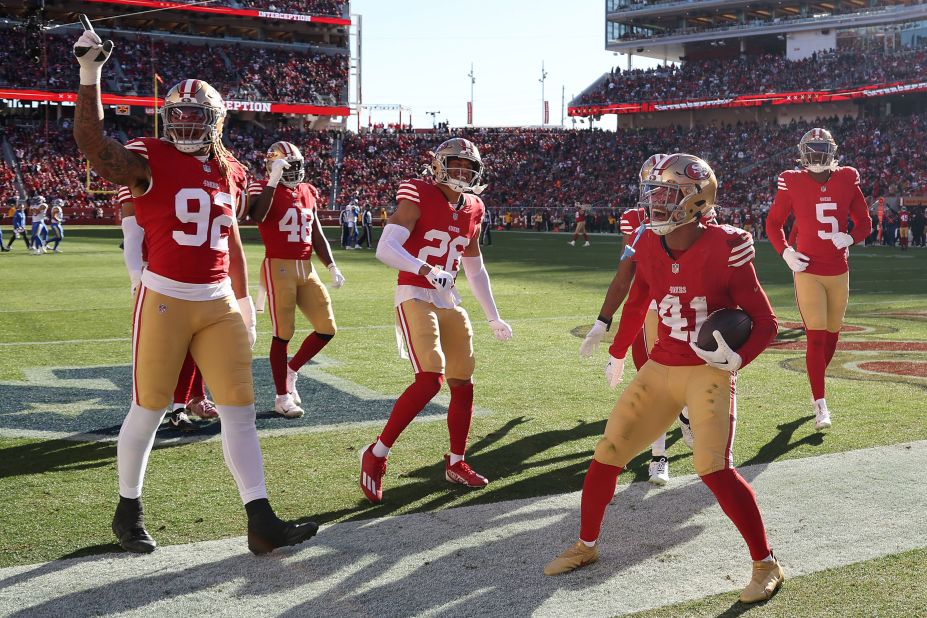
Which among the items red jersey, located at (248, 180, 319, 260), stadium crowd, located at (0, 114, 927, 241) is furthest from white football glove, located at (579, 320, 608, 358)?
stadium crowd, located at (0, 114, 927, 241)

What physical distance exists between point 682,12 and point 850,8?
9.22 m

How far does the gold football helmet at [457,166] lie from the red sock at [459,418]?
114 centimetres

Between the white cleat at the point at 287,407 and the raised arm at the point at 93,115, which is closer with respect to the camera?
the raised arm at the point at 93,115

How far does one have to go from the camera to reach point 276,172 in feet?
21.8

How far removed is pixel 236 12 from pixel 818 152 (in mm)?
48740

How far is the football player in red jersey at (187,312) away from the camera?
4.20m

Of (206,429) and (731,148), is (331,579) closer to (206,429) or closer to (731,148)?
(206,429)

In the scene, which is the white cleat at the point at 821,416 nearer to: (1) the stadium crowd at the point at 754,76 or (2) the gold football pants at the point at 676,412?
(2) the gold football pants at the point at 676,412

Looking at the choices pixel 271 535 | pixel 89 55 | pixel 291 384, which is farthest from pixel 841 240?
pixel 89 55

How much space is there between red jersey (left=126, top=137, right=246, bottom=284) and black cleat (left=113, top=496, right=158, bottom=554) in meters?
1.02

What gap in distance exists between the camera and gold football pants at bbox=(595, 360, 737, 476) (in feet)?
12.7

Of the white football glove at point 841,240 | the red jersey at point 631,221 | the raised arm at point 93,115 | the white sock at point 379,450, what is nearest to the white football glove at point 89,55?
the raised arm at point 93,115

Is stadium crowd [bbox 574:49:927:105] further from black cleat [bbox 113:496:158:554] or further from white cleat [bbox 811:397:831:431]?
black cleat [bbox 113:496:158:554]

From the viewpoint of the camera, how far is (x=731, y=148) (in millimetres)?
48500
